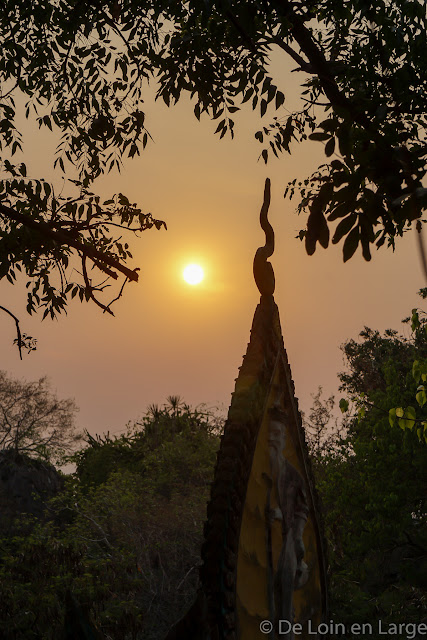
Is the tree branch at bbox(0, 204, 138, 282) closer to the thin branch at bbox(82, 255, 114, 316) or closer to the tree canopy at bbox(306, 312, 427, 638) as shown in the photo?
the thin branch at bbox(82, 255, 114, 316)

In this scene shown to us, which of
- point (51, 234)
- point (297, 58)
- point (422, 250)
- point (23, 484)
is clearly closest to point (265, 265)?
point (422, 250)

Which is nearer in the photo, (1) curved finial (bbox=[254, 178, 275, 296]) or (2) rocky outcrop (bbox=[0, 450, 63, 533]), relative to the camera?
(1) curved finial (bbox=[254, 178, 275, 296])

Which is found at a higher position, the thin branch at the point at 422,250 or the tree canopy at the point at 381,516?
the tree canopy at the point at 381,516

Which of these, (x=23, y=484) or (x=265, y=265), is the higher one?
(x=23, y=484)

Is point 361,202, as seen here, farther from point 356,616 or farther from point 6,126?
point 356,616

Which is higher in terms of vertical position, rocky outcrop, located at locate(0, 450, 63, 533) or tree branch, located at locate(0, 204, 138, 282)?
rocky outcrop, located at locate(0, 450, 63, 533)

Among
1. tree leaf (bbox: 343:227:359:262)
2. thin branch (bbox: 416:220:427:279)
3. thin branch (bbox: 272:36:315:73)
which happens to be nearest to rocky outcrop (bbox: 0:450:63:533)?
thin branch (bbox: 272:36:315:73)

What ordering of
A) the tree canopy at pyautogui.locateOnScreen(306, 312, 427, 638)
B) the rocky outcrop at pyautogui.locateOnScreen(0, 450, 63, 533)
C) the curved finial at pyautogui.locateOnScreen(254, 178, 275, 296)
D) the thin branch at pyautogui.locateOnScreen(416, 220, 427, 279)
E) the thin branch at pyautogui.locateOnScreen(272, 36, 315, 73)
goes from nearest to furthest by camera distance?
the thin branch at pyautogui.locateOnScreen(416, 220, 427, 279), the curved finial at pyautogui.locateOnScreen(254, 178, 275, 296), the thin branch at pyautogui.locateOnScreen(272, 36, 315, 73), the tree canopy at pyautogui.locateOnScreen(306, 312, 427, 638), the rocky outcrop at pyautogui.locateOnScreen(0, 450, 63, 533)

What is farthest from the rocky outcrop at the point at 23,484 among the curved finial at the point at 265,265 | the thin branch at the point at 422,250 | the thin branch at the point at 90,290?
the thin branch at the point at 422,250

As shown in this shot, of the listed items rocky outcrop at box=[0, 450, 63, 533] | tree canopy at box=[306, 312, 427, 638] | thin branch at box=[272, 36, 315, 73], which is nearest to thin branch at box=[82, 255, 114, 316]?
thin branch at box=[272, 36, 315, 73]

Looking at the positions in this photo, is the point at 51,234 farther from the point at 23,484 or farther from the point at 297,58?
the point at 23,484

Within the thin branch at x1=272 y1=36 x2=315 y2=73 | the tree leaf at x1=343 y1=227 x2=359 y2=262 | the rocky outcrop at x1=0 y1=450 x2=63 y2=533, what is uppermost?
the rocky outcrop at x1=0 y1=450 x2=63 y2=533

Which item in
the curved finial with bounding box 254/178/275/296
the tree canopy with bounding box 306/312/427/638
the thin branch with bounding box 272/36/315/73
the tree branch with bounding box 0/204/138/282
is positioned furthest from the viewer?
the tree canopy with bounding box 306/312/427/638

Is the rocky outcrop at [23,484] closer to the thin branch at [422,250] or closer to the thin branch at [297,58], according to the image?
the thin branch at [297,58]
